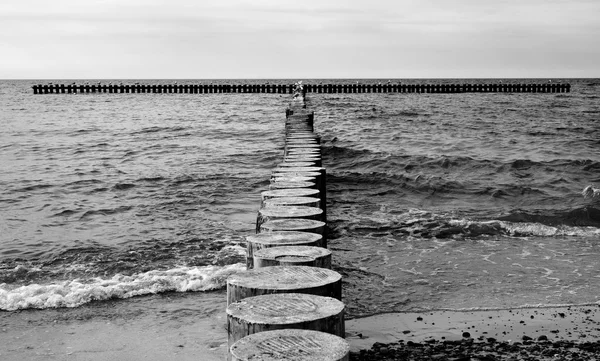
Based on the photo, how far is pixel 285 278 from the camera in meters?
4.04

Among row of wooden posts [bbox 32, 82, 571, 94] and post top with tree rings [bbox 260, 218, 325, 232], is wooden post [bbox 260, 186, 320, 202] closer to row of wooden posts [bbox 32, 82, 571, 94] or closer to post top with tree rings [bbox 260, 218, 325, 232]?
post top with tree rings [bbox 260, 218, 325, 232]

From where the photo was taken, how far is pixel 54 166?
17875 millimetres

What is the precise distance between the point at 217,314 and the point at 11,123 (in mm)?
31814

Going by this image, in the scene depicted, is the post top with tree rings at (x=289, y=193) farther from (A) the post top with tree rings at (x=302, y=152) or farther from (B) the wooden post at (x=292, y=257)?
(A) the post top with tree rings at (x=302, y=152)

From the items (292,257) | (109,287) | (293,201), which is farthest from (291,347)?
(109,287)

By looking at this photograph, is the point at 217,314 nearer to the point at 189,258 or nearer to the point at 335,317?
the point at 189,258

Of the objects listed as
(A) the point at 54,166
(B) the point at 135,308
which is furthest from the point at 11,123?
(B) the point at 135,308

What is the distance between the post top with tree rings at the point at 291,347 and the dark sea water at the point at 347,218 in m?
2.93

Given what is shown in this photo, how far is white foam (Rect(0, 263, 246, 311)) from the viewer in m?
6.61

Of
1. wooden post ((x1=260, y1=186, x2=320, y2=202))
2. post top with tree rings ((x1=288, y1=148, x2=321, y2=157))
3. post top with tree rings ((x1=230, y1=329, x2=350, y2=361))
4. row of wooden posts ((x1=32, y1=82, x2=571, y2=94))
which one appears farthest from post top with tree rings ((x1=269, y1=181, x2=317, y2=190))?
row of wooden posts ((x1=32, y1=82, x2=571, y2=94))

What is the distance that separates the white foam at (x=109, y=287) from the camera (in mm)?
6605

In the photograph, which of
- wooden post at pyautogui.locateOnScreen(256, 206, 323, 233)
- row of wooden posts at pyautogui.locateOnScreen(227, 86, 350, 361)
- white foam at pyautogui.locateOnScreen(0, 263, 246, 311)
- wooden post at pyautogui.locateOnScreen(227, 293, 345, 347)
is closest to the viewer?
row of wooden posts at pyautogui.locateOnScreen(227, 86, 350, 361)

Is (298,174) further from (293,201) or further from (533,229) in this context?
(533,229)

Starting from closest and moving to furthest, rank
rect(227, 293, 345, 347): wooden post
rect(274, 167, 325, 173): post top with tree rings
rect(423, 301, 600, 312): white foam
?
1. rect(227, 293, 345, 347): wooden post
2. rect(423, 301, 600, 312): white foam
3. rect(274, 167, 325, 173): post top with tree rings
